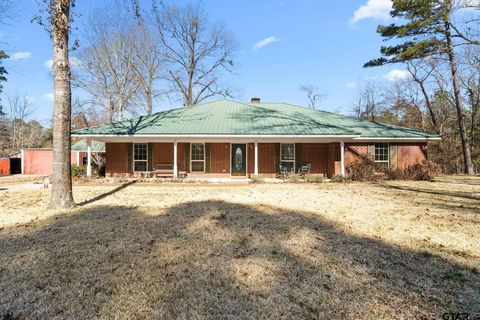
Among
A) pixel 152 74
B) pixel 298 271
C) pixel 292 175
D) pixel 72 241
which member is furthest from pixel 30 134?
Result: pixel 298 271

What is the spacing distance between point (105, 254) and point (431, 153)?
29179 millimetres

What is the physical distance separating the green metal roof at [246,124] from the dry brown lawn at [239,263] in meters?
8.56

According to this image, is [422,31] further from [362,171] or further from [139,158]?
[139,158]

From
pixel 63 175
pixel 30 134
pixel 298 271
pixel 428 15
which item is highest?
pixel 428 15

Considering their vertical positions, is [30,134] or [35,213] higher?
[30,134]

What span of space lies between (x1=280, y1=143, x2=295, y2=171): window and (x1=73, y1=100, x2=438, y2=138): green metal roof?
4.32 feet

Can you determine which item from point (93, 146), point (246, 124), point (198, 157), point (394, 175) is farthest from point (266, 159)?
point (93, 146)

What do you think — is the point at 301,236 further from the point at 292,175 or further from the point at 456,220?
the point at 292,175

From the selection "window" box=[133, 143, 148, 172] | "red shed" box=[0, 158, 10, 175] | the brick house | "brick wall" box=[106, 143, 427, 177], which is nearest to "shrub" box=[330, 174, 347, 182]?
the brick house

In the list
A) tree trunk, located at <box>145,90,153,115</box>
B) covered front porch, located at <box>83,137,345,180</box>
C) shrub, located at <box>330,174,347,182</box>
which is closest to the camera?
shrub, located at <box>330,174,347,182</box>

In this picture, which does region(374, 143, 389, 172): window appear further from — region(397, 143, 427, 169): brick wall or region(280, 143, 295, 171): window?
region(280, 143, 295, 171): window

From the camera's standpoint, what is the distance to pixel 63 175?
26.1ft

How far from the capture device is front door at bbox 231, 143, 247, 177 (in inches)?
692

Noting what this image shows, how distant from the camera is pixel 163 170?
1706 centimetres
